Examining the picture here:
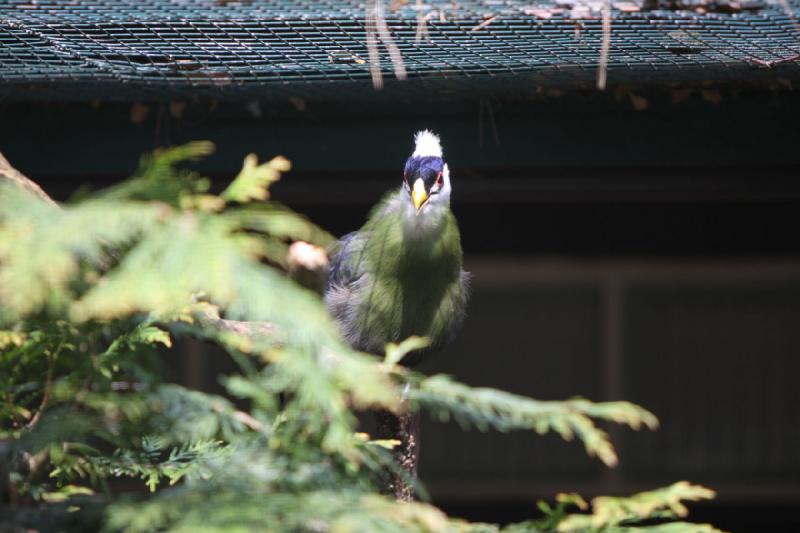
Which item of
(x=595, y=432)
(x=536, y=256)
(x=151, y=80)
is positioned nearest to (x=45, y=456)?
(x=595, y=432)

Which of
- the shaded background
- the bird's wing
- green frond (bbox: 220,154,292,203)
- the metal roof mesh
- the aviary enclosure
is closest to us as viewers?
the aviary enclosure

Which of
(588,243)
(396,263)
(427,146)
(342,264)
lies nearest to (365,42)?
(427,146)

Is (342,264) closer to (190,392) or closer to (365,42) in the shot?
(365,42)

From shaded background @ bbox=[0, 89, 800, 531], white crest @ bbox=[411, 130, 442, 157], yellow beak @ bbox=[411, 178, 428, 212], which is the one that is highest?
white crest @ bbox=[411, 130, 442, 157]

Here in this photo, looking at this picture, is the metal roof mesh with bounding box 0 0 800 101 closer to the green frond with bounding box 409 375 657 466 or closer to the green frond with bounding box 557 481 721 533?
the green frond with bounding box 409 375 657 466

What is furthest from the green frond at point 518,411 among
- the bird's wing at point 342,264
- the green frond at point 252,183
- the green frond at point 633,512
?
the bird's wing at point 342,264

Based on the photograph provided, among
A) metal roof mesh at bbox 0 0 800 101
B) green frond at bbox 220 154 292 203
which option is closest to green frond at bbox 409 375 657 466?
green frond at bbox 220 154 292 203

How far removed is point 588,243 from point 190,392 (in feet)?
11.9

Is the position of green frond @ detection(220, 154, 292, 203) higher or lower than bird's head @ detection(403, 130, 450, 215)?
higher

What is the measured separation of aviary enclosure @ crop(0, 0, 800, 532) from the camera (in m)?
1.32

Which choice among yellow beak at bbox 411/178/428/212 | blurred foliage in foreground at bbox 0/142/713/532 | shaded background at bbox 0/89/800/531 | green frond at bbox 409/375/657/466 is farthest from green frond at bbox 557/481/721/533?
shaded background at bbox 0/89/800/531

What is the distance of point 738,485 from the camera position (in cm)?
505

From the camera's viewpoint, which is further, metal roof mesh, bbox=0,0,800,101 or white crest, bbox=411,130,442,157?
white crest, bbox=411,130,442,157

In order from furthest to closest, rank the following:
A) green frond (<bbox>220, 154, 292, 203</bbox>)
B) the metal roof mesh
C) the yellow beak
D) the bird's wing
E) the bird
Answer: the bird's wing
the bird
the yellow beak
the metal roof mesh
green frond (<bbox>220, 154, 292, 203</bbox>)
